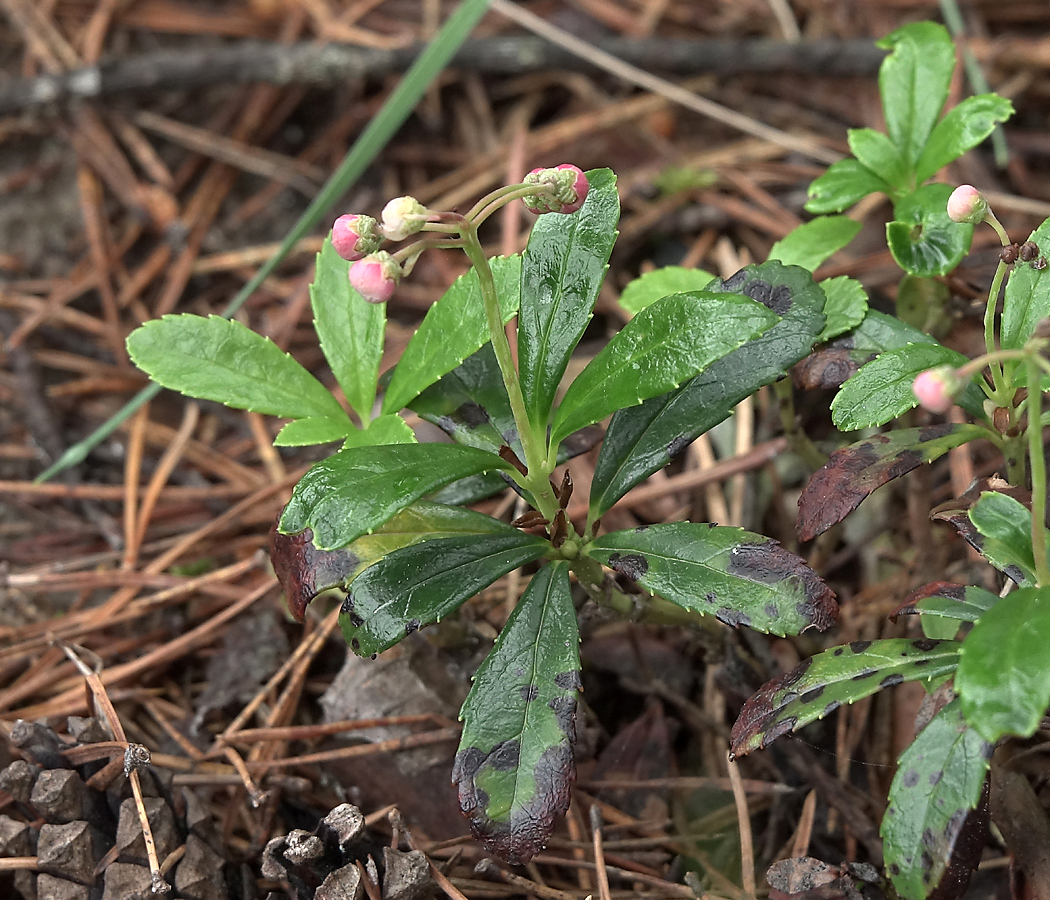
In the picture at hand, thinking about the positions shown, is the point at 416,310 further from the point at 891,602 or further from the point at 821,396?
the point at 891,602

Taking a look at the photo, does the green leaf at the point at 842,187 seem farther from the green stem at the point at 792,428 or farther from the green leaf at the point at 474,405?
the green leaf at the point at 474,405

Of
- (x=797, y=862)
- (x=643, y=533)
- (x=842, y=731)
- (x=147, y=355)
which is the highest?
(x=147, y=355)

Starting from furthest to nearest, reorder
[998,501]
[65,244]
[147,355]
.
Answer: [65,244]
[147,355]
[998,501]

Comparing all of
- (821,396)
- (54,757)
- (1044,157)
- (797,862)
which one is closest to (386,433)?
(54,757)

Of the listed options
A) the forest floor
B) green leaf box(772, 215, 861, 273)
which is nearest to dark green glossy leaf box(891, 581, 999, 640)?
the forest floor

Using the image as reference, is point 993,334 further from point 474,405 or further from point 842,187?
point 474,405

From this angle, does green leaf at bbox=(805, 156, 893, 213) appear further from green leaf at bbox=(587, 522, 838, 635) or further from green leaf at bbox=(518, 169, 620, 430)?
green leaf at bbox=(587, 522, 838, 635)
